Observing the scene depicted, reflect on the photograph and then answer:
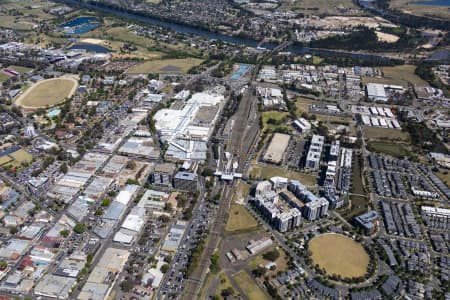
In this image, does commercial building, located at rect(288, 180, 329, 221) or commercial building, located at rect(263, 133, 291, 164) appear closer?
commercial building, located at rect(288, 180, 329, 221)

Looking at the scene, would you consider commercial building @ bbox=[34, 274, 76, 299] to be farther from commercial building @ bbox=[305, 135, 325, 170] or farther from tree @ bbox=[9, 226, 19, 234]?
commercial building @ bbox=[305, 135, 325, 170]

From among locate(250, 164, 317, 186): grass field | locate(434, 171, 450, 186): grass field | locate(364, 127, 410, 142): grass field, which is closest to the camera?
locate(250, 164, 317, 186): grass field

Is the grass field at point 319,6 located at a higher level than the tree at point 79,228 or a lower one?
higher

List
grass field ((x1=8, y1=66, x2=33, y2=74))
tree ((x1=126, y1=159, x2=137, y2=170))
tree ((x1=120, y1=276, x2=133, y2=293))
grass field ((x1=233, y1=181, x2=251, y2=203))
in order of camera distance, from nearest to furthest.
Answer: tree ((x1=120, y1=276, x2=133, y2=293)) → grass field ((x1=233, y1=181, x2=251, y2=203)) → tree ((x1=126, y1=159, x2=137, y2=170)) → grass field ((x1=8, y1=66, x2=33, y2=74))

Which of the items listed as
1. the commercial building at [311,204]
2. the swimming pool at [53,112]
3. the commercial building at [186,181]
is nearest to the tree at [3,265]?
the commercial building at [186,181]

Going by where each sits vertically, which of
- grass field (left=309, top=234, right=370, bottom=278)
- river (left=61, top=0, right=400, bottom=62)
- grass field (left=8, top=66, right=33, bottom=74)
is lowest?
grass field (left=8, top=66, right=33, bottom=74)

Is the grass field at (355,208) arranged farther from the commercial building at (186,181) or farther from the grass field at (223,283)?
the commercial building at (186,181)

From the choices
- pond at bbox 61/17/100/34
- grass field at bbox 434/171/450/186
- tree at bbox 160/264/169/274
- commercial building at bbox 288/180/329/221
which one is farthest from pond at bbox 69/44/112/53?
grass field at bbox 434/171/450/186

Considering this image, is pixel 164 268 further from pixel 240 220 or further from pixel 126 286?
pixel 240 220
